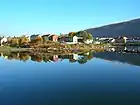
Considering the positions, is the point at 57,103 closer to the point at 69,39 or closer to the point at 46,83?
the point at 46,83

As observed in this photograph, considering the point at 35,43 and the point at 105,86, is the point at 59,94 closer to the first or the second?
the point at 105,86

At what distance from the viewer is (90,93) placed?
812 centimetres

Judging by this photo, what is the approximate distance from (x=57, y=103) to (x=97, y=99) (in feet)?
3.50

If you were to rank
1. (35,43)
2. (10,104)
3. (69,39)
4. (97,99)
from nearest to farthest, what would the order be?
(10,104) < (97,99) < (35,43) < (69,39)

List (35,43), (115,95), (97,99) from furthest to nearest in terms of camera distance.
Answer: (35,43) < (115,95) < (97,99)

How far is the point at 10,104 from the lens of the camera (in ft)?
22.2

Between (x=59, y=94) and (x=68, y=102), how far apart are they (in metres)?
1.09

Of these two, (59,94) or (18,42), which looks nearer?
(59,94)
